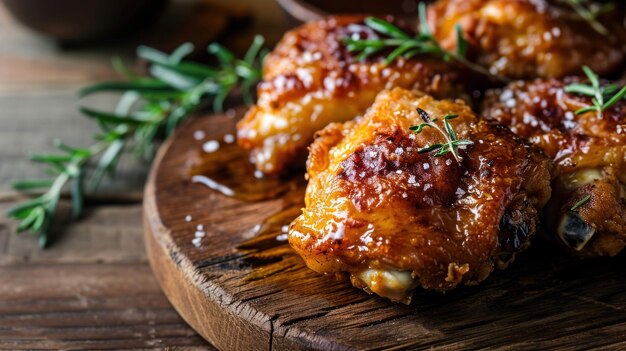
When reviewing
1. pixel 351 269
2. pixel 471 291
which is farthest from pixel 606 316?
pixel 351 269

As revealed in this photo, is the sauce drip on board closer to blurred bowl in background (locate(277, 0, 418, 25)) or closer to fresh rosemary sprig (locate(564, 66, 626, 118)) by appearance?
fresh rosemary sprig (locate(564, 66, 626, 118))

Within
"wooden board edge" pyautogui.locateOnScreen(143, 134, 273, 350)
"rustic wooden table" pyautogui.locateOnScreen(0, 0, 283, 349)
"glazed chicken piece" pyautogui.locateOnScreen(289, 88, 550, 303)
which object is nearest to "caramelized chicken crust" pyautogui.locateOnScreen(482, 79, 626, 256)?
"glazed chicken piece" pyautogui.locateOnScreen(289, 88, 550, 303)

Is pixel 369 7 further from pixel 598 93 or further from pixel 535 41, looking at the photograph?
pixel 598 93

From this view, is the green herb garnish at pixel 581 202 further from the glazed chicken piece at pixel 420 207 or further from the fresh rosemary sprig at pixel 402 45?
the fresh rosemary sprig at pixel 402 45

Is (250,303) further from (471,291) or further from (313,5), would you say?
(313,5)

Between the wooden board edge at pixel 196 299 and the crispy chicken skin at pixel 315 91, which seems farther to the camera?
the crispy chicken skin at pixel 315 91

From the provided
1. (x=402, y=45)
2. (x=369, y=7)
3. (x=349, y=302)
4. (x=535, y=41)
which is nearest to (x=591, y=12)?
(x=535, y=41)

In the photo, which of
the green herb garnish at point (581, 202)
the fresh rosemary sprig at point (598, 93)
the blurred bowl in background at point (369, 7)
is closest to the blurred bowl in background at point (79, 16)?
the blurred bowl in background at point (369, 7)
